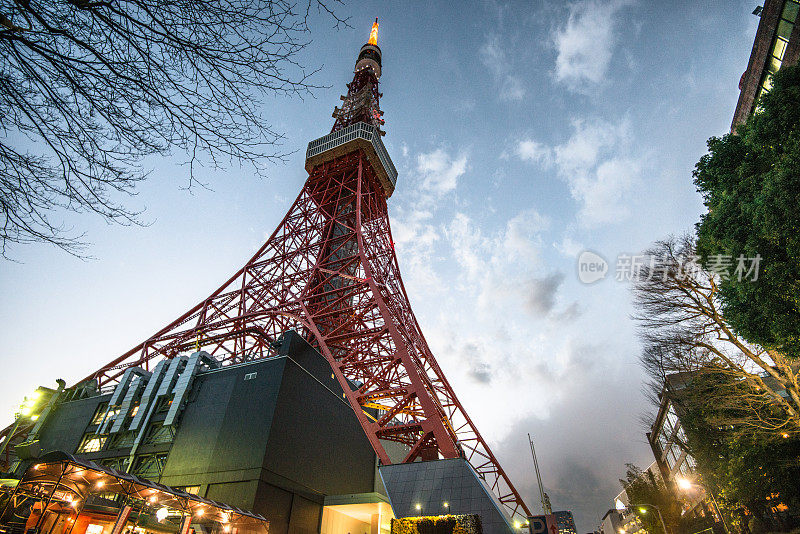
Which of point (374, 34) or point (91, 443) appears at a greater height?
point (374, 34)

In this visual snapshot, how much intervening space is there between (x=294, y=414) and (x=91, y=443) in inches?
454

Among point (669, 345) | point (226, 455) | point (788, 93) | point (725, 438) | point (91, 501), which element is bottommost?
point (91, 501)

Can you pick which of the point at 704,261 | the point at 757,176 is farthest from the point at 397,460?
the point at 757,176

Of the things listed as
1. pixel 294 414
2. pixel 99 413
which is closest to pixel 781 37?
pixel 294 414

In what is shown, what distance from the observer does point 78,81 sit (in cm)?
365

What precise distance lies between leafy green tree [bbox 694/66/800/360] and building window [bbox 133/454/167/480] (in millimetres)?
21782

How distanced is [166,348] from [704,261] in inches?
998

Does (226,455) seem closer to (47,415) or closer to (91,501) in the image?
(91,501)

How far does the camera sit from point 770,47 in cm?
1570

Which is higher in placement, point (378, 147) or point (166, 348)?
point (378, 147)

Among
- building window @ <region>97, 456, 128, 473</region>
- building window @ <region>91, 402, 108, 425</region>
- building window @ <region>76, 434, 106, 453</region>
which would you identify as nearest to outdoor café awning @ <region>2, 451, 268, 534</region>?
building window @ <region>97, 456, 128, 473</region>

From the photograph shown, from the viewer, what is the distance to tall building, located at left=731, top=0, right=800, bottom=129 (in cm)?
1415

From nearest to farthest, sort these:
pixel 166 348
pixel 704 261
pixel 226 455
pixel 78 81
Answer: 1. pixel 78 81
2. pixel 704 261
3. pixel 226 455
4. pixel 166 348

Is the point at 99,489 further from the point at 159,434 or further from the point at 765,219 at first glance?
the point at 765,219
